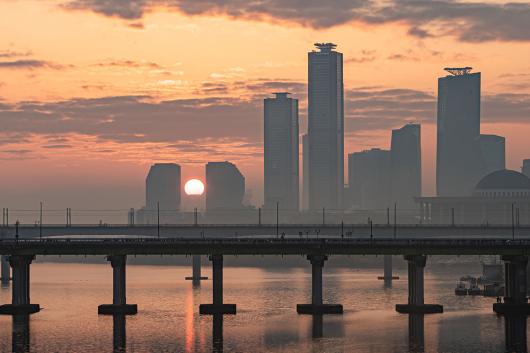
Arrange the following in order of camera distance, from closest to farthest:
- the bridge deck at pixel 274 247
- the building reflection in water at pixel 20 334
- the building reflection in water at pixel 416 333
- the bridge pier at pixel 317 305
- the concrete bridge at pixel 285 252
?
the building reflection in water at pixel 20 334, the building reflection in water at pixel 416 333, the bridge pier at pixel 317 305, the concrete bridge at pixel 285 252, the bridge deck at pixel 274 247

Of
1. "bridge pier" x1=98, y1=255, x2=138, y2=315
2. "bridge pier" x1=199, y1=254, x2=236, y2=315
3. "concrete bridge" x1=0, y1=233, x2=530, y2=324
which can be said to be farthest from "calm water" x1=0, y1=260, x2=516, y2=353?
"concrete bridge" x1=0, y1=233, x2=530, y2=324

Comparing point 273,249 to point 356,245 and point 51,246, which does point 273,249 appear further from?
point 51,246

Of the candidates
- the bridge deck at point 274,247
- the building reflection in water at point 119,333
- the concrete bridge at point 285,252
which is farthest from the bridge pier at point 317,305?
the building reflection in water at point 119,333

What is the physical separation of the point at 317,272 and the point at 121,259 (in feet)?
114

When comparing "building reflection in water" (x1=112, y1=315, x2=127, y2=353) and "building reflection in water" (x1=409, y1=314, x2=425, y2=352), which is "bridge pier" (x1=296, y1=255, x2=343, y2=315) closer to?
"building reflection in water" (x1=409, y1=314, x2=425, y2=352)

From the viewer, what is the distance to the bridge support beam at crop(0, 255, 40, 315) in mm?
187750

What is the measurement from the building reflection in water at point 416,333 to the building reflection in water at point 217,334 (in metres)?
25.2

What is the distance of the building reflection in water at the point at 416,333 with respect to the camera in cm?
14532

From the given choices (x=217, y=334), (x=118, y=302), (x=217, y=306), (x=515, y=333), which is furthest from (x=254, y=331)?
(x=515, y=333)

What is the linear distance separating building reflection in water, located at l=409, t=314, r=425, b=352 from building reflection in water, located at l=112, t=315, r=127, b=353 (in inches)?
1501

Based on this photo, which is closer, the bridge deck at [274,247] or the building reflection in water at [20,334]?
the building reflection in water at [20,334]

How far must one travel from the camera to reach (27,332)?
527 ft

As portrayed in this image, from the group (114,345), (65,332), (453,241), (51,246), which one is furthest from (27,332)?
(453,241)

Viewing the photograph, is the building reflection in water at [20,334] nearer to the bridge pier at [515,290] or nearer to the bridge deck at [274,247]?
the bridge deck at [274,247]
